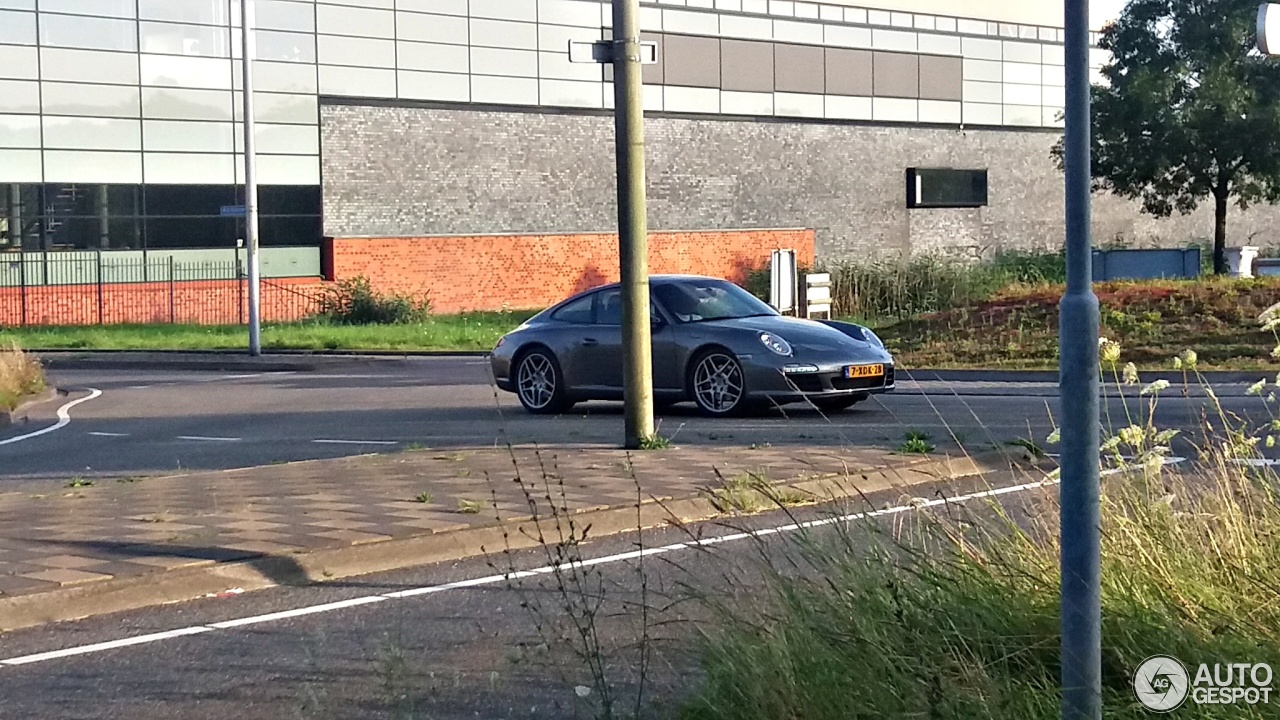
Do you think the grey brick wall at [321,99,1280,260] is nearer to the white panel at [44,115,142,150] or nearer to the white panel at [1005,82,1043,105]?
the white panel at [1005,82,1043,105]

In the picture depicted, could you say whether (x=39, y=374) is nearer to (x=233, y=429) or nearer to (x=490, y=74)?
(x=233, y=429)

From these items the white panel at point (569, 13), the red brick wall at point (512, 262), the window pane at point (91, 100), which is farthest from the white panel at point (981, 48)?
the window pane at point (91, 100)

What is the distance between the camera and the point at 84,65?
4147 centimetres

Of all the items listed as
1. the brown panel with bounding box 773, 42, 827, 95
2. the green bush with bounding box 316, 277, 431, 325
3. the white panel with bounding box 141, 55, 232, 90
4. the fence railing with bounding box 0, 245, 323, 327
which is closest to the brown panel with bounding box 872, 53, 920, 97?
the brown panel with bounding box 773, 42, 827, 95

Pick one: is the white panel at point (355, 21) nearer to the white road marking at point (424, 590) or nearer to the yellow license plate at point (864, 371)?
the yellow license plate at point (864, 371)

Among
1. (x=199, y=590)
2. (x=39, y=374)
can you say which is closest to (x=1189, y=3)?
(x=39, y=374)

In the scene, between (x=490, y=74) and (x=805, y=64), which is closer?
(x=490, y=74)

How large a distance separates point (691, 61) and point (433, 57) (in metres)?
8.39

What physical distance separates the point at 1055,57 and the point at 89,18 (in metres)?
34.0

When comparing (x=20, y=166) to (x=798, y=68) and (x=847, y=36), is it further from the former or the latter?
(x=847, y=36)

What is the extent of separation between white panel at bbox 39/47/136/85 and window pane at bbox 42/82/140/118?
18 cm

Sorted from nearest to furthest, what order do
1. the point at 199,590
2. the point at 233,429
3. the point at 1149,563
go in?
the point at 1149,563, the point at 199,590, the point at 233,429

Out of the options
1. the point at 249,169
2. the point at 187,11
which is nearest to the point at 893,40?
the point at 187,11

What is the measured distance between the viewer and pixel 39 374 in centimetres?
2402
